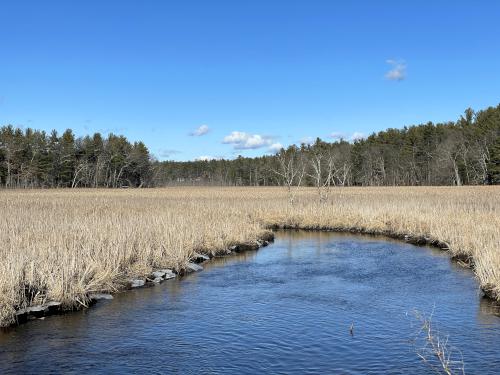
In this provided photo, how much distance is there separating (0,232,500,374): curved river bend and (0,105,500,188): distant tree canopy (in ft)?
174

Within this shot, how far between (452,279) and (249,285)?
19.6ft

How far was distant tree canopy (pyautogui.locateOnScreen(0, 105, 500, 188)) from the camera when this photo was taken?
77938mm

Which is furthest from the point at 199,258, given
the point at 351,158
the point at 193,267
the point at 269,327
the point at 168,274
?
the point at 351,158

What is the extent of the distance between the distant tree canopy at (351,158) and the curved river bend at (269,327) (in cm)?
5303

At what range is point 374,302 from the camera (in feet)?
39.2

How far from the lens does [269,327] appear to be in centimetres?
991

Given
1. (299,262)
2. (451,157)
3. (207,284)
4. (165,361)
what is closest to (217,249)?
(299,262)

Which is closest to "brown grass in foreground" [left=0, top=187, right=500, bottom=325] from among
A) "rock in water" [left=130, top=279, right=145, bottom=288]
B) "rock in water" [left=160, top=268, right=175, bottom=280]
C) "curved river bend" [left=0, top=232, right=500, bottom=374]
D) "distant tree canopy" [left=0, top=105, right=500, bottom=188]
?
"rock in water" [left=130, top=279, right=145, bottom=288]

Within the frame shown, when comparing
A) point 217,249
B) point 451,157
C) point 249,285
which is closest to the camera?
point 249,285

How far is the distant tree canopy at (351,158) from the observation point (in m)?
77.9

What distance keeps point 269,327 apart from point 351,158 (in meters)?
94.9

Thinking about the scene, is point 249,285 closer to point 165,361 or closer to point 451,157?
point 165,361

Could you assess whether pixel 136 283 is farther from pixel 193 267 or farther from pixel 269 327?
pixel 269 327

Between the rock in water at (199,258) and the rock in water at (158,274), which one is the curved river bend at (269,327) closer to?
the rock in water at (158,274)
